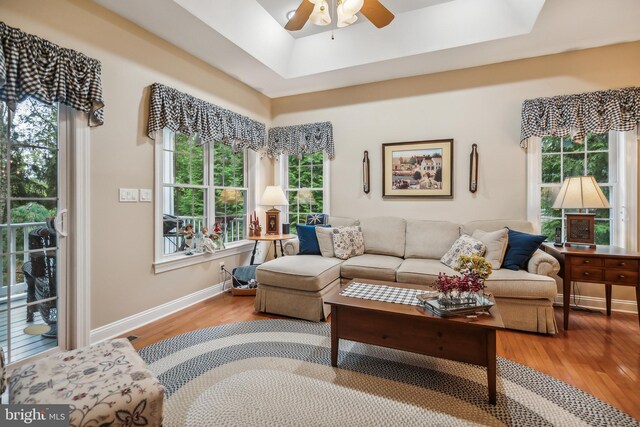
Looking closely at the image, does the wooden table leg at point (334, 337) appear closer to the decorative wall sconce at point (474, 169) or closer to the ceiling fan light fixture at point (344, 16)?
the ceiling fan light fixture at point (344, 16)

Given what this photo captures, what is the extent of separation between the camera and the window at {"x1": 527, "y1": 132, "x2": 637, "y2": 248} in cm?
304

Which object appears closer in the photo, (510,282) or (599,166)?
(510,282)

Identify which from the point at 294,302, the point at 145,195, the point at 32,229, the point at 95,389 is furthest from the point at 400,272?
the point at 32,229

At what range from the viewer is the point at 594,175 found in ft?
10.6

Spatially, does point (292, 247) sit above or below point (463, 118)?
below

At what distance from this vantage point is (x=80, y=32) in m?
2.30

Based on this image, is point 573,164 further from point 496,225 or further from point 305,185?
point 305,185

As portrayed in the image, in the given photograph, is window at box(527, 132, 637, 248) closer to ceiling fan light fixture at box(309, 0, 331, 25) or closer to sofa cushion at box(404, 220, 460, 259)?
sofa cushion at box(404, 220, 460, 259)

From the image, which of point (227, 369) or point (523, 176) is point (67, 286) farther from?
point (523, 176)

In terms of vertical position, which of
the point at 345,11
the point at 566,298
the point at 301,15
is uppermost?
the point at 301,15

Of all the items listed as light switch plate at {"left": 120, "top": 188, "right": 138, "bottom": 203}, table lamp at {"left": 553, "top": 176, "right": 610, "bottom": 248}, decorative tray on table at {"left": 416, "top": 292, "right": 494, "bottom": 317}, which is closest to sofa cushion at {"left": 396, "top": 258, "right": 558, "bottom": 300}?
decorative tray on table at {"left": 416, "top": 292, "right": 494, "bottom": 317}

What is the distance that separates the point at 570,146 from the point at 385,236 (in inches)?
87.9

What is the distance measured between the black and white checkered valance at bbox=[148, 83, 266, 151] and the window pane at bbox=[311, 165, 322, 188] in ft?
2.89

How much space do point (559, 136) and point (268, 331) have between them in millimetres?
3590
